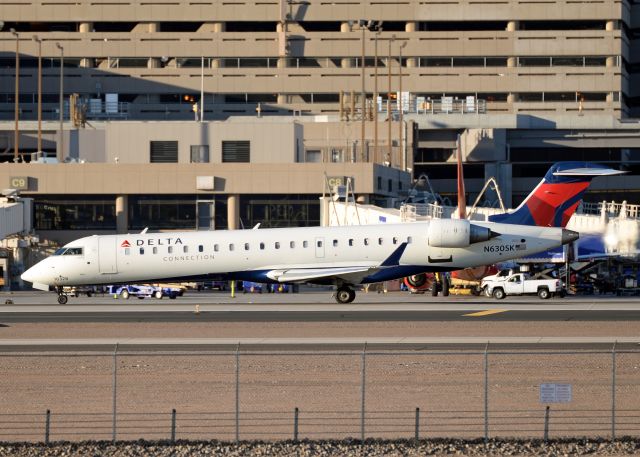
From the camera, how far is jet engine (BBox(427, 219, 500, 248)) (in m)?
58.3

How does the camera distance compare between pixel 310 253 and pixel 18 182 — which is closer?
pixel 310 253

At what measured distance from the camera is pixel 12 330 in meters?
46.6

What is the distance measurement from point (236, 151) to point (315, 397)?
2878 inches

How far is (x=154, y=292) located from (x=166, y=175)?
23.4 m

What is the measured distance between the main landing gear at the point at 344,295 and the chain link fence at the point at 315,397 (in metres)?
23.2

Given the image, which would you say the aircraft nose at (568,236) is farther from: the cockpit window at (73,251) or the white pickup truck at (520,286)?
the cockpit window at (73,251)

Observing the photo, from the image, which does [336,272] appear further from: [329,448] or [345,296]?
[329,448]

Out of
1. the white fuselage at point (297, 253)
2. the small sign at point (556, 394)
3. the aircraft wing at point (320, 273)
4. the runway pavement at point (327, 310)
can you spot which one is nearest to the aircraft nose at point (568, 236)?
the white fuselage at point (297, 253)

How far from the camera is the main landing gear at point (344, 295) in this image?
6009 centimetres

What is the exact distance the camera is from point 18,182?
95000 millimetres

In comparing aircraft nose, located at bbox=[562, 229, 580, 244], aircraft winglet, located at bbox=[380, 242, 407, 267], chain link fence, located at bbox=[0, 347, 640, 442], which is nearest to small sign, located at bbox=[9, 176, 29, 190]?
aircraft winglet, located at bbox=[380, 242, 407, 267]

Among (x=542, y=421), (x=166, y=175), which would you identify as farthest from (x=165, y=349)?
(x=166, y=175)

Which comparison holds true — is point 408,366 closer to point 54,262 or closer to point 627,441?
point 627,441

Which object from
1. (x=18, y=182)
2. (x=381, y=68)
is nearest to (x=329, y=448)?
(x=18, y=182)
